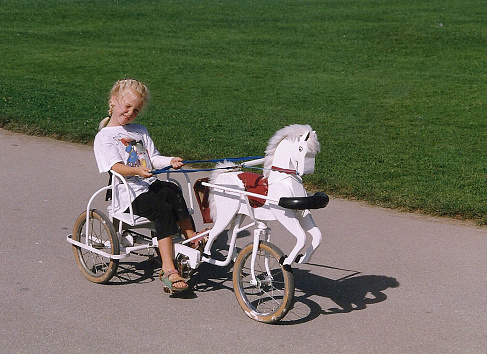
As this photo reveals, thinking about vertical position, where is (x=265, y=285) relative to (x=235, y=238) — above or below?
below

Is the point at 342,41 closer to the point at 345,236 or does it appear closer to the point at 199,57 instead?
the point at 199,57

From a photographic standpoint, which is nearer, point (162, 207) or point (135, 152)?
point (162, 207)

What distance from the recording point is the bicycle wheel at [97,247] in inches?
222

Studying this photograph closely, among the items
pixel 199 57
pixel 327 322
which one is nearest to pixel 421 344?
pixel 327 322

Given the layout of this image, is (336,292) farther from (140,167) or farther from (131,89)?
(131,89)

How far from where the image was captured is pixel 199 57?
1855 centimetres

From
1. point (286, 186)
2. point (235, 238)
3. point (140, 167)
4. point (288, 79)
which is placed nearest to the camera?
point (286, 186)

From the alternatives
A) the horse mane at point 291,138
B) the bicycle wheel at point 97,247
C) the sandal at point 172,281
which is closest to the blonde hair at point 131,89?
the bicycle wheel at point 97,247

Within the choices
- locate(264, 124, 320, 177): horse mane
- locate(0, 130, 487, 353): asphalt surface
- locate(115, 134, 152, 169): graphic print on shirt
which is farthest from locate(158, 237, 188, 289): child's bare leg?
locate(264, 124, 320, 177): horse mane

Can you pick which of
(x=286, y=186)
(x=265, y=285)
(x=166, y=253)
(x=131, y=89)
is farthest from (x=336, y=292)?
(x=131, y=89)

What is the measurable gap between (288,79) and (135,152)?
34.4 feet

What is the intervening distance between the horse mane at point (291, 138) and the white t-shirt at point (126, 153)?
2.98ft

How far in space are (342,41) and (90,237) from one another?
16.0 metres

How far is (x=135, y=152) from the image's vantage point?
18.8 ft
